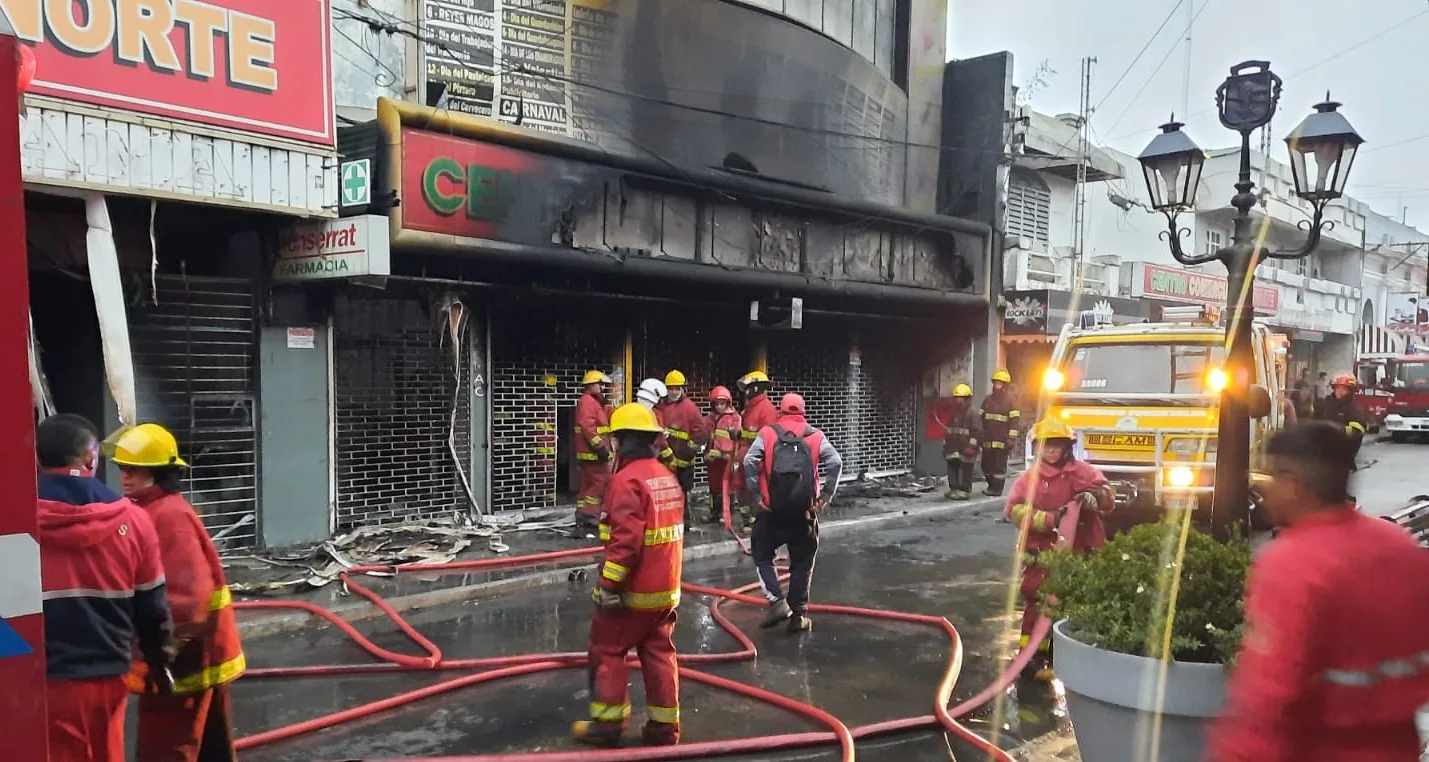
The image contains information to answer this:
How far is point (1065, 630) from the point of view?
158 inches

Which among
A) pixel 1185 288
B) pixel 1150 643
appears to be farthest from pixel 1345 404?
pixel 1185 288

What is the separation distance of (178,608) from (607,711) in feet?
6.51

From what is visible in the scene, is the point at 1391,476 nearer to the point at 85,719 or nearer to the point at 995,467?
the point at 995,467

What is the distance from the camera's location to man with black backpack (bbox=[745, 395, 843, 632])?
6.77m

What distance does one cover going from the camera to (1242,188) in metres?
6.28

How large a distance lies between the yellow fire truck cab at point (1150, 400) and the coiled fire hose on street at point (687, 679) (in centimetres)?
313

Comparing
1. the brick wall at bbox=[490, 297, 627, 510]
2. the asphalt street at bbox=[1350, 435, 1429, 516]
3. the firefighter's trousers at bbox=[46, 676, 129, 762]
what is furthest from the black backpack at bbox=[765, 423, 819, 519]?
the asphalt street at bbox=[1350, 435, 1429, 516]

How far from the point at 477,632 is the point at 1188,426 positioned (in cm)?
659

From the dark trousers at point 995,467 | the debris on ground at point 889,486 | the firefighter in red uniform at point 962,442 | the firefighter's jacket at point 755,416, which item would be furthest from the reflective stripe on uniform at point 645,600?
Result: the dark trousers at point 995,467

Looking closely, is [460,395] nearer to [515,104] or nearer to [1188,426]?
[515,104]

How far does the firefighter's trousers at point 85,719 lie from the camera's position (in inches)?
115

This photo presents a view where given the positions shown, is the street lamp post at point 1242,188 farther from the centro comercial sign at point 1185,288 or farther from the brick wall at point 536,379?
the centro comercial sign at point 1185,288

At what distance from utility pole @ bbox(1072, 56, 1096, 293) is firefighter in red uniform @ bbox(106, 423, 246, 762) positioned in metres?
18.0

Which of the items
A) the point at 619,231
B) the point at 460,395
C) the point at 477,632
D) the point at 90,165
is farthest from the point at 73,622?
the point at 619,231
